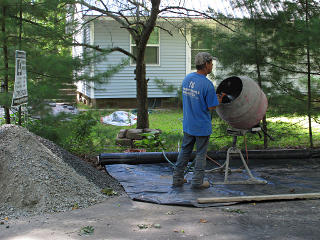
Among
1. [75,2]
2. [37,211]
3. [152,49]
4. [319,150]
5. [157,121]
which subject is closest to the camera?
[37,211]

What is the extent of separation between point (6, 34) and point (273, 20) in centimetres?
506

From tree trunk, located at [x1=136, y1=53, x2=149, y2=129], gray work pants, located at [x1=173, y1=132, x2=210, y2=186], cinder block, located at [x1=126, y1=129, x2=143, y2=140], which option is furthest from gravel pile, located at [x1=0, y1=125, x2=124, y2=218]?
tree trunk, located at [x1=136, y1=53, x2=149, y2=129]

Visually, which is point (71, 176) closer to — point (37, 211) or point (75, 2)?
point (37, 211)

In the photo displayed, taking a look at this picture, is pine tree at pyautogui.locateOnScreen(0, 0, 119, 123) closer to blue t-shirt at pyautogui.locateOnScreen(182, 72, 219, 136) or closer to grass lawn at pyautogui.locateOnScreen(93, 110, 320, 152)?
grass lawn at pyautogui.locateOnScreen(93, 110, 320, 152)

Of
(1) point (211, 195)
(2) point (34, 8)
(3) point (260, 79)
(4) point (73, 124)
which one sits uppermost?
(2) point (34, 8)

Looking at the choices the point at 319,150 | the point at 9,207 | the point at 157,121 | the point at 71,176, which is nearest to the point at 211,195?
the point at 71,176

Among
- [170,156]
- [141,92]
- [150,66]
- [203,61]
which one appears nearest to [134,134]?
[141,92]

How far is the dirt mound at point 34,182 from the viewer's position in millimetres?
4598

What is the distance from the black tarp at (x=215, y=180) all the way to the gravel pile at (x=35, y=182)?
38 centimetres

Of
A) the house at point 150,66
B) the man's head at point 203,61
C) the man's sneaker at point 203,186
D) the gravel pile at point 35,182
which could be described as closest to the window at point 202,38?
the man's head at point 203,61

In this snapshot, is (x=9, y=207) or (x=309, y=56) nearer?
(x=9, y=207)

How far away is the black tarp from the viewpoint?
5.12 metres

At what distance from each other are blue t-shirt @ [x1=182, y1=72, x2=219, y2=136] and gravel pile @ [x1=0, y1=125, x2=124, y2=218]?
1348 mm

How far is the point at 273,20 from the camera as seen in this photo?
7.87 meters
